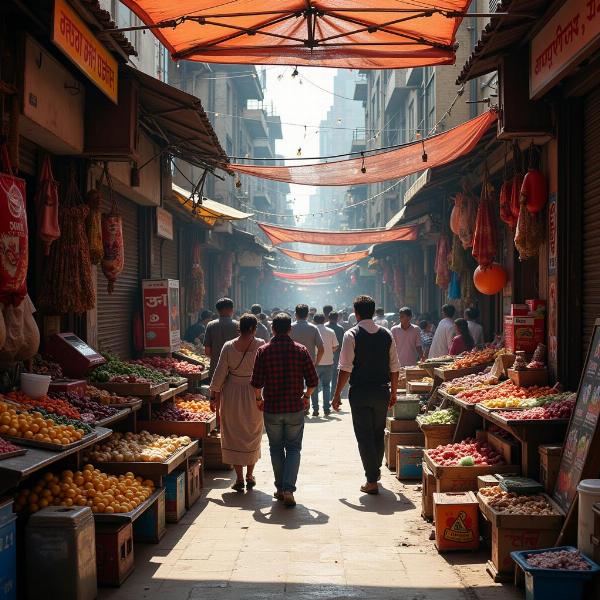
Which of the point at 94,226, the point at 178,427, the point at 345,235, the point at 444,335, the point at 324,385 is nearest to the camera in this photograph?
the point at 94,226

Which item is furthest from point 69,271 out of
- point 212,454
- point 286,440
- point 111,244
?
point 212,454

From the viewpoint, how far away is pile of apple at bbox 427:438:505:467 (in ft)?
23.6

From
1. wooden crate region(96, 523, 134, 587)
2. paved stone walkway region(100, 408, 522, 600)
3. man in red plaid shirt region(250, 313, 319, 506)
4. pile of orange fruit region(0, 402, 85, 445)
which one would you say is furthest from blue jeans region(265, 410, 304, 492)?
Answer: pile of orange fruit region(0, 402, 85, 445)

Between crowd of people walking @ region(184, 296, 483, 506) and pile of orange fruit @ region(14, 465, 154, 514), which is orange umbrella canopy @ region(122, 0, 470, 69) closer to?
crowd of people walking @ region(184, 296, 483, 506)

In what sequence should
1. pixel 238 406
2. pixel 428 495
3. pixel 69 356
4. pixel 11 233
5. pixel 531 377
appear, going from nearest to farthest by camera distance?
pixel 11 233
pixel 428 495
pixel 531 377
pixel 69 356
pixel 238 406

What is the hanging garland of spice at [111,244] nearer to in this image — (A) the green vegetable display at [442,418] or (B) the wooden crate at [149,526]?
(B) the wooden crate at [149,526]

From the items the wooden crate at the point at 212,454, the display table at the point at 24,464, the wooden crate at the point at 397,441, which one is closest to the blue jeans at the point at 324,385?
the wooden crate at the point at 397,441

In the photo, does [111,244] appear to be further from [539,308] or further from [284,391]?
[539,308]

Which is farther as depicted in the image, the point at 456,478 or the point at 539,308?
the point at 539,308

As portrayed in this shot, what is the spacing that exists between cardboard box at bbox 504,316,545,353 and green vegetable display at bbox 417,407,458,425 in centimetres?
115

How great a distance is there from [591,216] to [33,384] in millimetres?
A: 4962

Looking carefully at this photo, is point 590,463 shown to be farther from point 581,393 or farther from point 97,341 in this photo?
point 97,341

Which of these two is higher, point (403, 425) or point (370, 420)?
point (370, 420)

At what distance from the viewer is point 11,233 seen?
18.3 feet
